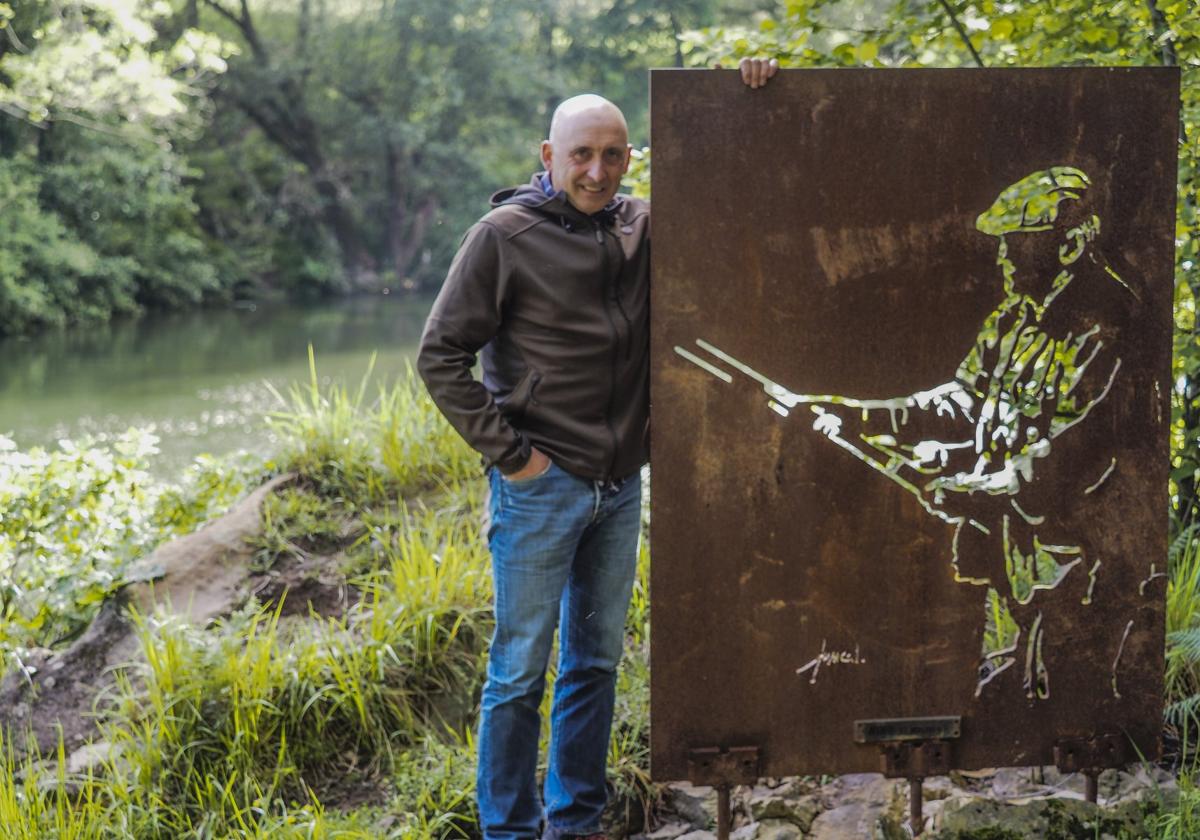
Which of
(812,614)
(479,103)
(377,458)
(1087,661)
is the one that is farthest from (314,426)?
(479,103)

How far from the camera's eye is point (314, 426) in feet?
16.6

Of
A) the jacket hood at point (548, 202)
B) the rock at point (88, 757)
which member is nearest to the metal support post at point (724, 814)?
the jacket hood at point (548, 202)

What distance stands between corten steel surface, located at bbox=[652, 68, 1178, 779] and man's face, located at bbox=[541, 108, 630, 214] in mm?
208

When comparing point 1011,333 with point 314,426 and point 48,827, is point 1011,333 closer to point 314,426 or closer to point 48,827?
point 48,827

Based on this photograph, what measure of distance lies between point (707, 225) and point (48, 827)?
2.10m

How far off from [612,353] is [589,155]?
41 cm

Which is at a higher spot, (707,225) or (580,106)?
(580,106)

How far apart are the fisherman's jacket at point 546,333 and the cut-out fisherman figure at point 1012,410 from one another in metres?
0.27

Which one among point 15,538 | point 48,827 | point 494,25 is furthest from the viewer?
point 494,25

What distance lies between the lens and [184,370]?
16484 millimetres

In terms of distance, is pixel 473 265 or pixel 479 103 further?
pixel 479 103

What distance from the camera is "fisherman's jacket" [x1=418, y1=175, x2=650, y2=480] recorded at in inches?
97.9

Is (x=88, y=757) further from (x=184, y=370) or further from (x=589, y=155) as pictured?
(x=184, y=370)

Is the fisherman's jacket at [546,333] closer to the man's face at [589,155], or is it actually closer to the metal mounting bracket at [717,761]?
the man's face at [589,155]
